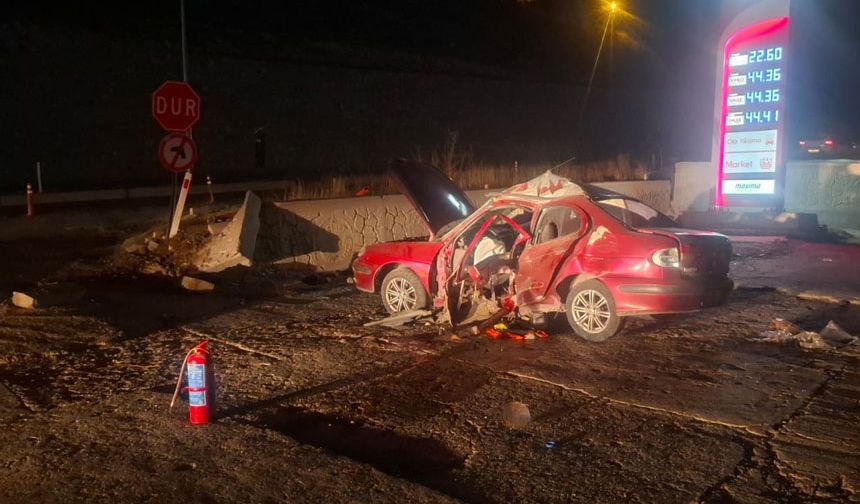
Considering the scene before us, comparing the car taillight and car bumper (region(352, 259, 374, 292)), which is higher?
the car taillight

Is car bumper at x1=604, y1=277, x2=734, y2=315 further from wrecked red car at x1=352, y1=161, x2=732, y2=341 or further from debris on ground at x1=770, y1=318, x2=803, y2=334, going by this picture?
debris on ground at x1=770, y1=318, x2=803, y2=334

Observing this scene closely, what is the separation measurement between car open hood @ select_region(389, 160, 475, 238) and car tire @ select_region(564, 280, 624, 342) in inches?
85.2

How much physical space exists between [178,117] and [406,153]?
27384 mm

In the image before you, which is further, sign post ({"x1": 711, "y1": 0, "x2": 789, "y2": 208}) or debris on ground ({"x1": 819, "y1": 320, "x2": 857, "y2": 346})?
sign post ({"x1": 711, "y1": 0, "x2": 789, "y2": 208})

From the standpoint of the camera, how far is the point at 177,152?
12250mm

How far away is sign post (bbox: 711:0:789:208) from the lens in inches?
698

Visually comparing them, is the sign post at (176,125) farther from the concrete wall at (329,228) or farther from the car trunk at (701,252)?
the car trunk at (701,252)

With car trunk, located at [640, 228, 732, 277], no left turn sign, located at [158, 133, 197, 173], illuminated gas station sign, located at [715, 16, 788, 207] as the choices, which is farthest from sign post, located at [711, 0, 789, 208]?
no left turn sign, located at [158, 133, 197, 173]

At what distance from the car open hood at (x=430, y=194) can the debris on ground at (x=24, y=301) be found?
176 inches

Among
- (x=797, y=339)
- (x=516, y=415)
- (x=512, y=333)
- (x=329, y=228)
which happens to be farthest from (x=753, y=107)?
(x=516, y=415)

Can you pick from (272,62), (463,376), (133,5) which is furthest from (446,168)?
(133,5)

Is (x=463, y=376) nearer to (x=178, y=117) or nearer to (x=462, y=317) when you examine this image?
(x=462, y=317)

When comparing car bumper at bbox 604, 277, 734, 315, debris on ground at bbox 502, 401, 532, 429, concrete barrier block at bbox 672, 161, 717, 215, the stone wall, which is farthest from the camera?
the stone wall

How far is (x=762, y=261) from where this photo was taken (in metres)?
13.6
